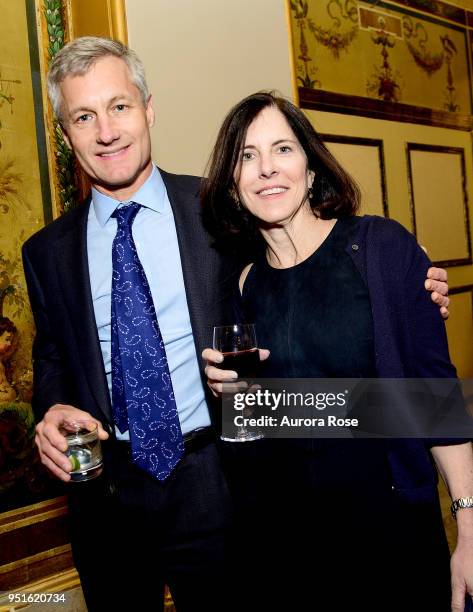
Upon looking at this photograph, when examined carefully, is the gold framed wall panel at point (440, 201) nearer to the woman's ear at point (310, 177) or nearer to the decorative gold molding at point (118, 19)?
the decorative gold molding at point (118, 19)

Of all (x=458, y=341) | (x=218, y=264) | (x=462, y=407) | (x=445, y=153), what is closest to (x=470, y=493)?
(x=462, y=407)

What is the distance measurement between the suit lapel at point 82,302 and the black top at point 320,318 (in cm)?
45

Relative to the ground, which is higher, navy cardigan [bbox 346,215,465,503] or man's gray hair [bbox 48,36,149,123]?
man's gray hair [bbox 48,36,149,123]

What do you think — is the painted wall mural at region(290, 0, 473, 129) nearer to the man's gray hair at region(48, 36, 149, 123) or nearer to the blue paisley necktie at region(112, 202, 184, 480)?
the man's gray hair at region(48, 36, 149, 123)

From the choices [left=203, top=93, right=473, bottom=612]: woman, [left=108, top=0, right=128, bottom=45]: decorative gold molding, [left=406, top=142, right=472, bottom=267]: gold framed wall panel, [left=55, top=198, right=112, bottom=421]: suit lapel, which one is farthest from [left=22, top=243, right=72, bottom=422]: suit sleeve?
[left=406, top=142, right=472, bottom=267]: gold framed wall panel

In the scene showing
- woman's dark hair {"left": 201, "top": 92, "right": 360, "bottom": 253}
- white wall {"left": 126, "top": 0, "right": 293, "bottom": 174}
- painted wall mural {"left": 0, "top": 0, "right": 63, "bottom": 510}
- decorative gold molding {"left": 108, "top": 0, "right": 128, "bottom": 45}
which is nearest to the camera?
woman's dark hair {"left": 201, "top": 92, "right": 360, "bottom": 253}

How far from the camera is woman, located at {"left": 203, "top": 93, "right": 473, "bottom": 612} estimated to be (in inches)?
54.4

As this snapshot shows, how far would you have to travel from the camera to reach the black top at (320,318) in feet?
4.73

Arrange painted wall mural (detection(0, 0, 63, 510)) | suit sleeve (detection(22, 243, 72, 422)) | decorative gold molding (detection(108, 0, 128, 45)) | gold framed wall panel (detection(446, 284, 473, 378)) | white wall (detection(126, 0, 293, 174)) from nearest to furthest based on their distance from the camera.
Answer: suit sleeve (detection(22, 243, 72, 422)) < decorative gold molding (detection(108, 0, 128, 45)) < white wall (detection(126, 0, 293, 174)) < painted wall mural (detection(0, 0, 63, 510)) < gold framed wall panel (detection(446, 284, 473, 378))

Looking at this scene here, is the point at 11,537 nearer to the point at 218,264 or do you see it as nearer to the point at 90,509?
the point at 90,509

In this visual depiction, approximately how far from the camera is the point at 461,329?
543 centimetres

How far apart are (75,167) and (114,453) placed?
1584 mm

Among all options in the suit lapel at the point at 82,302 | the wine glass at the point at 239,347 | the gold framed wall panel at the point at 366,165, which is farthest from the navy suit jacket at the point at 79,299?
the gold framed wall panel at the point at 366,165

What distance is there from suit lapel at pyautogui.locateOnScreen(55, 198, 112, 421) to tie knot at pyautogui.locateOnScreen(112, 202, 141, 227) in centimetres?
13
